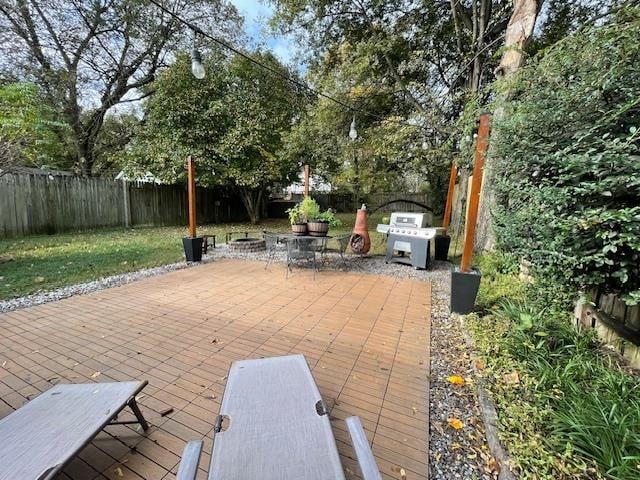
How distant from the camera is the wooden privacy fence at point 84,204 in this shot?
7688 millimetres

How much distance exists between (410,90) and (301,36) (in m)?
3.87

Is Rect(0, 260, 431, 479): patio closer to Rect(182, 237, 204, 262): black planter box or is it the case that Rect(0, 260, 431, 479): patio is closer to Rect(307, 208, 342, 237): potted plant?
Rect(307, 208, 342, 237): potted plant

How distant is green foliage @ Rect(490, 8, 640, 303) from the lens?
1840 millimetres

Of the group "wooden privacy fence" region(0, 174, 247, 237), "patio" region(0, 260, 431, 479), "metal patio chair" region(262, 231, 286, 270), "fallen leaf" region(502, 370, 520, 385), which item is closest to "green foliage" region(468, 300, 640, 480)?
"fallen leaf" region(502, 370, 520, 385)

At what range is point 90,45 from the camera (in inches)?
445

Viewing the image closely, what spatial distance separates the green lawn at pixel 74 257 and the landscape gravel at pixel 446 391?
1.31 feet

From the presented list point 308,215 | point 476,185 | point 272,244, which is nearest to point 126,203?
point 272,244

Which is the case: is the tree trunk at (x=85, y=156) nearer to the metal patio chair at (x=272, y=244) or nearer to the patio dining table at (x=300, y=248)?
the metal patio chair at (x=272, y=244)

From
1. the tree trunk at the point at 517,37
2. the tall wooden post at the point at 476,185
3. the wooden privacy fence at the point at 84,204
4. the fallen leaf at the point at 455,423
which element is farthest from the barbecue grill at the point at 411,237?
the wooden privacy fence at the point at 84,204

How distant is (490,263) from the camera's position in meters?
4.81

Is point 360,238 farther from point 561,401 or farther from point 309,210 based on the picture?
point 561,401

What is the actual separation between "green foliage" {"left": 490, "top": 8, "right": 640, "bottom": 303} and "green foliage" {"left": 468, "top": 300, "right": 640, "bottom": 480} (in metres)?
0.52

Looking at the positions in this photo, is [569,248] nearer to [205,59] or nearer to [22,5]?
[205,59]

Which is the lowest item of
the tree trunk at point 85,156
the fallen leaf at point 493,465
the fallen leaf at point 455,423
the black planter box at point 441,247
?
the fallen leaf at point 455,423
